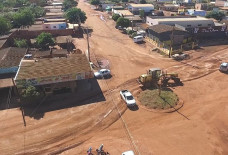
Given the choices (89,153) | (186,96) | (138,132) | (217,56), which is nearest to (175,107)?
(186,96)

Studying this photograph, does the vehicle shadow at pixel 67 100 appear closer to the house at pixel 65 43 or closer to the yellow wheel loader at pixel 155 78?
the yellow wheel loader at pixel 155 78

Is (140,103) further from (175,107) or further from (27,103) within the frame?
(27,103)

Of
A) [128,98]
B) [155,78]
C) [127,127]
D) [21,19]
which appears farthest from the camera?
[21,19]

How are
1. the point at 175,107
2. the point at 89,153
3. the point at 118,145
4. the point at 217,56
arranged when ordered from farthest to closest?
the point at 217,56
the point at 175,107
the point at 118,145
the point at 89,153

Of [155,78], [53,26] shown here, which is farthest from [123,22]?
[155,78]

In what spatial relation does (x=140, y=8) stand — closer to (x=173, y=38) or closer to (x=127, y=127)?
(x=173, y=38)

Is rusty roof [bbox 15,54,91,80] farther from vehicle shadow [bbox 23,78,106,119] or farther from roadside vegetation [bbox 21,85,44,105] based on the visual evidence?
vehicle shadow [bbox 23,78,106,119]
